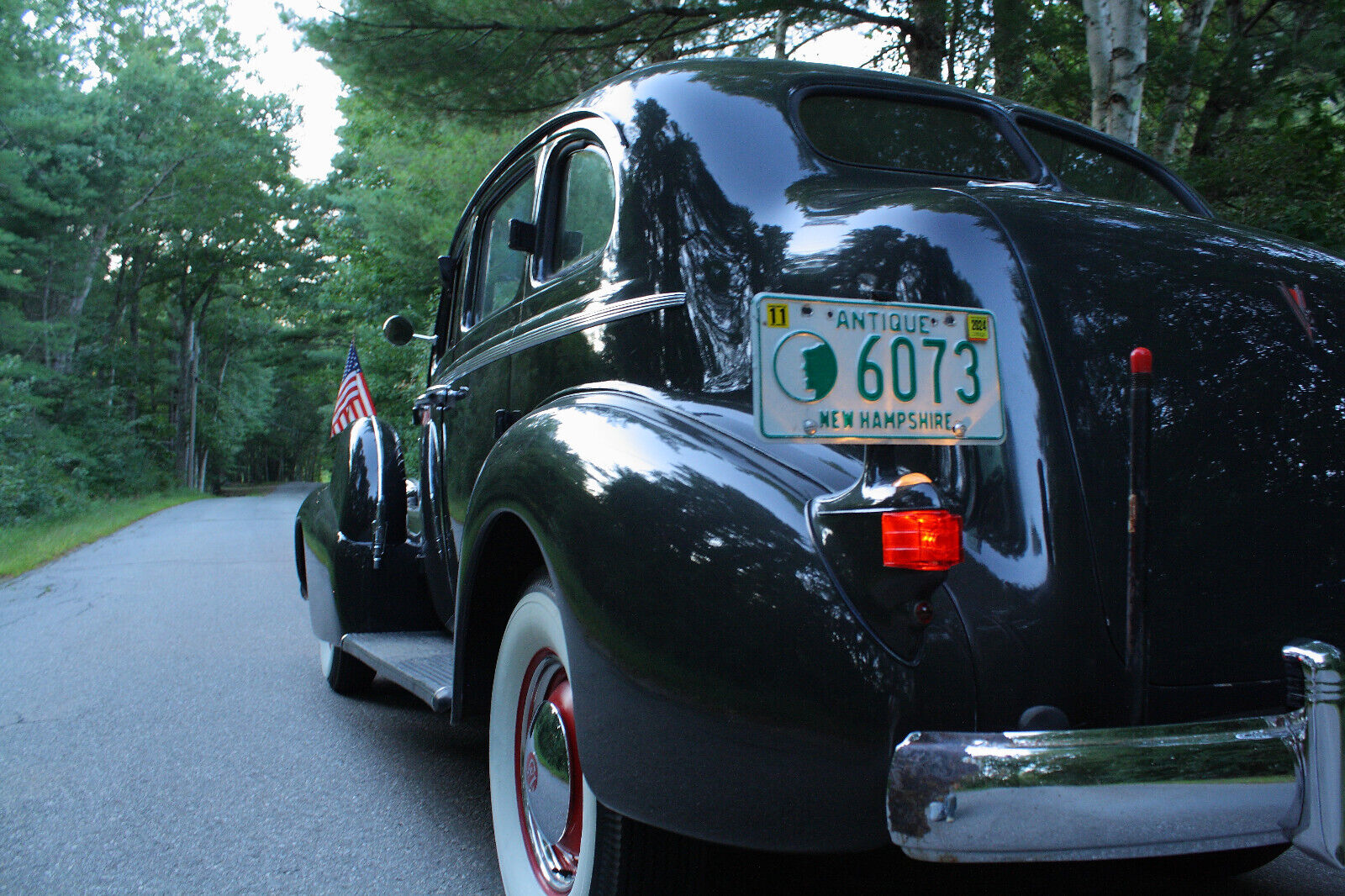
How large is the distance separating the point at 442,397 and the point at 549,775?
6.67ft

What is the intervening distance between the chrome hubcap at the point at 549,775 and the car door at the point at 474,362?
45.1 inches

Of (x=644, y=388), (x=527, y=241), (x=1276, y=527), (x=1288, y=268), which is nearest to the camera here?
(x=1276, y=527)

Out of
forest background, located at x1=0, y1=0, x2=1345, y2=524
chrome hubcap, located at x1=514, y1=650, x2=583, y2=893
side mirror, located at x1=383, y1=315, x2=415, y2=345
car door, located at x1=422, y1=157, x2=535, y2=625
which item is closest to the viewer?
chrome hubcap, located at x1=514, y1=650, x2=583, y2=893

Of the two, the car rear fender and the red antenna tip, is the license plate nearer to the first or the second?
the car rear fender

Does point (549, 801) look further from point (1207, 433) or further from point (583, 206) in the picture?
point (583, 206)

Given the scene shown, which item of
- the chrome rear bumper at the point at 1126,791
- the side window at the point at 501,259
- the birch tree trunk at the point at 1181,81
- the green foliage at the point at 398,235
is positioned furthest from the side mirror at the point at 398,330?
the green foliage at the point at 398,235

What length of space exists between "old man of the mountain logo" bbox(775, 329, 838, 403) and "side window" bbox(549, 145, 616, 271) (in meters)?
1.27

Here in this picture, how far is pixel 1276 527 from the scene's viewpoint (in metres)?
1.97

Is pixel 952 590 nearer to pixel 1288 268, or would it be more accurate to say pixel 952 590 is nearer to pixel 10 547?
pixel 1288 268

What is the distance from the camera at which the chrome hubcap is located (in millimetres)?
2254

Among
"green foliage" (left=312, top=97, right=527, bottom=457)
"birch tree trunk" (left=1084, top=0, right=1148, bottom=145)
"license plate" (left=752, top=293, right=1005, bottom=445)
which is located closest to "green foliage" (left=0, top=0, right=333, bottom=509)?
"green foliage" (left=312, top=97, right=527, bottom=457)

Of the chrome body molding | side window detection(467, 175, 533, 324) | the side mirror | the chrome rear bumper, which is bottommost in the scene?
the chrome rear bumper

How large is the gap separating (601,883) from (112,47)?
113ft

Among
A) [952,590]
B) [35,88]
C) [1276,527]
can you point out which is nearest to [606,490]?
[952,590]
